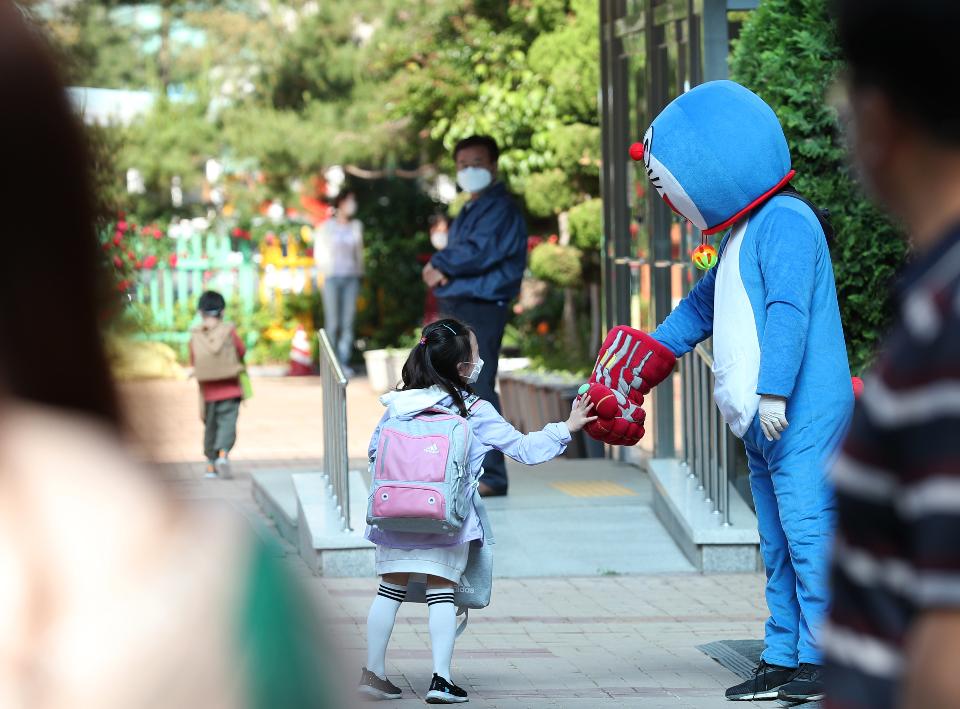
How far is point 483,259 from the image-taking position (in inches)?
339

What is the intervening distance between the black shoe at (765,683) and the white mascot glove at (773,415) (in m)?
0.86

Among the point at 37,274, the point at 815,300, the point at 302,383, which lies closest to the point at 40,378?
the point at 37,274

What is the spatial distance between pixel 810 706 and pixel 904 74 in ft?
14.0

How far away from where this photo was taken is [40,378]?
3.68 ft

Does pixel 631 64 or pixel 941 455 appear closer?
pixel 941 455

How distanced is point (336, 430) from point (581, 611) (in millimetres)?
1704

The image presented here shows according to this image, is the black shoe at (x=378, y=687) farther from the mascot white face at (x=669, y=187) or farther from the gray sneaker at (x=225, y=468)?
the gray sneaker at (x=225, y=468)

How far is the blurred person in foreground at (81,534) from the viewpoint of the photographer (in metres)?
1.05

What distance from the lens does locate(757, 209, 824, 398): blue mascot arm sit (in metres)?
5.07

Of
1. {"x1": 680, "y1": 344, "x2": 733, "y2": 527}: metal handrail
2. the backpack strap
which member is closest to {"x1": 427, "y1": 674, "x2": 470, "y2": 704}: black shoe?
the backpack strap

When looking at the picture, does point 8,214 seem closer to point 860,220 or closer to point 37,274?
point 37,274

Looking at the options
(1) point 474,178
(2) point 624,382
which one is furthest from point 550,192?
(2) point 624,382

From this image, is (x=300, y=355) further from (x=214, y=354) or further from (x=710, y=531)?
(x=710, y=531)

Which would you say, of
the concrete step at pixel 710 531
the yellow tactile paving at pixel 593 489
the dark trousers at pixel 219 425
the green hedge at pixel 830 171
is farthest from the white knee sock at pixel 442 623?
the dark trousers at pixel 219 425
